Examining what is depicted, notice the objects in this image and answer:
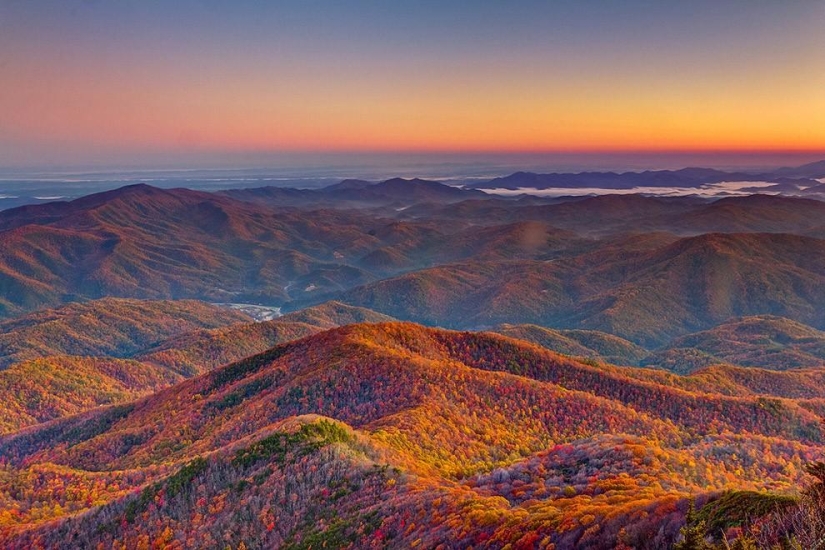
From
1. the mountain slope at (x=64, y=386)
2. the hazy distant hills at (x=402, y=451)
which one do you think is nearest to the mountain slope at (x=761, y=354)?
the hazy distant hills at (x=402, y=451)

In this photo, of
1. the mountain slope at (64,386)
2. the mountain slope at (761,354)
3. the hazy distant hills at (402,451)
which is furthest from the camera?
the mountain slope at (761,354)

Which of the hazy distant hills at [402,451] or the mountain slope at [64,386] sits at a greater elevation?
the hazy distant hills at [402,451]

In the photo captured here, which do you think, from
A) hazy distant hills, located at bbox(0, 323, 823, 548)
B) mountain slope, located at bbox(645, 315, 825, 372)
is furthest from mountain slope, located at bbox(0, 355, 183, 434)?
mountain slope, located at bbox(645, 315, 825, 372)

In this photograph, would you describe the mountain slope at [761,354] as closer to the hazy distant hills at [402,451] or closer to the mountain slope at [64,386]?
the hazy distant hills at [402,451]

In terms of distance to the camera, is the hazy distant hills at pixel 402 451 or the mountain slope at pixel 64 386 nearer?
the hazy distant hills at pixel 402 451

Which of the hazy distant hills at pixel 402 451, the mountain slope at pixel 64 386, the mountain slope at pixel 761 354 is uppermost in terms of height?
the hazy distant hills at pixel 402 451

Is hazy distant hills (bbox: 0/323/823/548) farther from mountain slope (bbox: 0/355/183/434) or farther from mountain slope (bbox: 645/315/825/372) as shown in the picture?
mountain slope (bbox: 645/315/825/372)

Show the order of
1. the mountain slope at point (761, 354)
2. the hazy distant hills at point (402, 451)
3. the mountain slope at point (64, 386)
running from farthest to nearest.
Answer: the mountain slope at point (761, 354)
the mountain slope at point (64, 386)
the hazy distant hills at point (402, 451)

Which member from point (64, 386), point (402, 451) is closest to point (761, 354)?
point (402, 451)

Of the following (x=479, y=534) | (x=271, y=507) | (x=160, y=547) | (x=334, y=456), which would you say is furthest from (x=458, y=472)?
(x=160, y=547)
